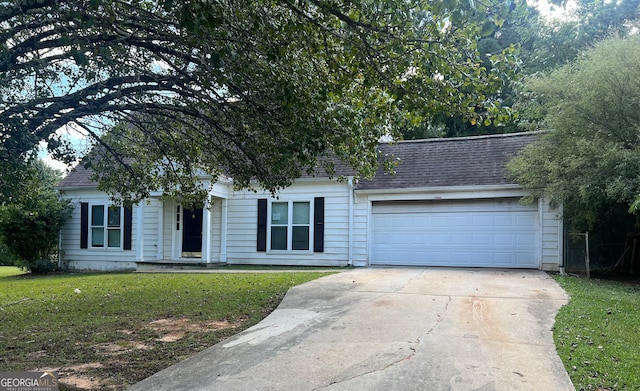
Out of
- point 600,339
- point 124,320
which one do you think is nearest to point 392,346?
point 600,339

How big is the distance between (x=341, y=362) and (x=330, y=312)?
2.40 meters

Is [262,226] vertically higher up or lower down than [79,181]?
lower down

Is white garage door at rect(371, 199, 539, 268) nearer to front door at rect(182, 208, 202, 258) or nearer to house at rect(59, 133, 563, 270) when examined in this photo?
house at rect(59, 133, 563, 270)

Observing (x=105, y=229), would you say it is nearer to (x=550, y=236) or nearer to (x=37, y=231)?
(x=37, y=231)

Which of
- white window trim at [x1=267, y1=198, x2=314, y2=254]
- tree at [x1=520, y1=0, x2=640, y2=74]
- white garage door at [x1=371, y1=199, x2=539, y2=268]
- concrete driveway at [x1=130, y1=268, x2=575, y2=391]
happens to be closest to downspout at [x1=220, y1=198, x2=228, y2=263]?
white window trim at [x1=267, y1=198, x2=314, y2=254]

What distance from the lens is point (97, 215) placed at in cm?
1703

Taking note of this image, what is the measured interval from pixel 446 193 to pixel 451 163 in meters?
1.32

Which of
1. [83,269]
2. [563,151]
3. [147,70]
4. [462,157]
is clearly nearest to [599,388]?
[147,70]

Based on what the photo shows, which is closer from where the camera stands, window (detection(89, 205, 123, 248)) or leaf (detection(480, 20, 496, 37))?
leaf (detection(480, 20, 496, 37))

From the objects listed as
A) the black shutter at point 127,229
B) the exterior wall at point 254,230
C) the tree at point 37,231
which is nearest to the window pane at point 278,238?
the exterior wall at point 254,230

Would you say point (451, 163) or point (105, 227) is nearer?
point (451, 163)

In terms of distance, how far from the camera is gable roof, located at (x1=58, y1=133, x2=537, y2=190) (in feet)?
45.0

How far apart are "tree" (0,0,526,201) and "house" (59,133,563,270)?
5.43 metres

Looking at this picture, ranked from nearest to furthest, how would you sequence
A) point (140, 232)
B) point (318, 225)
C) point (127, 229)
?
point (318, 225) → point (140, 232) → point (127, 229)
